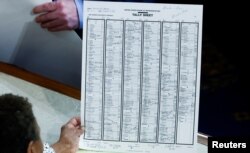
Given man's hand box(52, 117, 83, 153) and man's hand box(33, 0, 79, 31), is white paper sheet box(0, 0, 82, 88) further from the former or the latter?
man's hand box(52, 117, 83, 153)

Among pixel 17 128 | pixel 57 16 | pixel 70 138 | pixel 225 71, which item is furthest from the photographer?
pixel 225 71

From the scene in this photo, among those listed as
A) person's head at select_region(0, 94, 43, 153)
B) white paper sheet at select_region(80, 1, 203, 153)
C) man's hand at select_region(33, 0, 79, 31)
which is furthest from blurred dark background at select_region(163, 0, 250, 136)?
person's head at select_region(0, 94, 43, 153)

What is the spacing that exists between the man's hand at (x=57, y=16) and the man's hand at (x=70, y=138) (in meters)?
0.25

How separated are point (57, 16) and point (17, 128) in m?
0.36

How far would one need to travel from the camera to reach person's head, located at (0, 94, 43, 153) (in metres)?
0.62

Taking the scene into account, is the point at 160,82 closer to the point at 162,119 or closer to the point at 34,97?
the point at 162,119

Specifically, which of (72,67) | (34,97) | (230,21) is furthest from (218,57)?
(34,97)

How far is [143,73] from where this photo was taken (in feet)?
2.27

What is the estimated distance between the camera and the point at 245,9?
193 centimetres

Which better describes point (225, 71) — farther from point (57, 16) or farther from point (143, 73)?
point (143, 73)

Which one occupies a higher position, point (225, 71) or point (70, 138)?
point (225, 71)

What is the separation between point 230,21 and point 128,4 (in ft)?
4.46

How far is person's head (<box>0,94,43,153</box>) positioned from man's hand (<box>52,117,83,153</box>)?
0.06m

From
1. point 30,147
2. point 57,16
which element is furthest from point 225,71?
point 30,147
